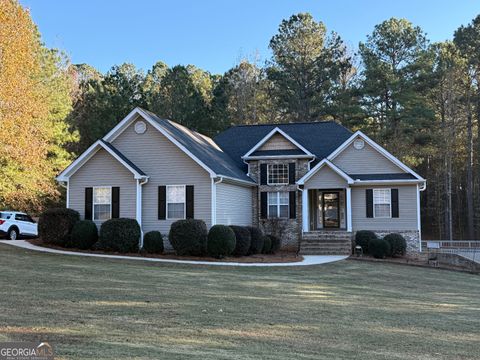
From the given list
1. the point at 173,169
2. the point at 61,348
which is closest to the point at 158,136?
the point at 173,169

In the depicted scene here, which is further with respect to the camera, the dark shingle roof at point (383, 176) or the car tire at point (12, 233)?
the car tire at point (12, 233)

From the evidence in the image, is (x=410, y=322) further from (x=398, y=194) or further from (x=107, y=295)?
(x=398, y=194)

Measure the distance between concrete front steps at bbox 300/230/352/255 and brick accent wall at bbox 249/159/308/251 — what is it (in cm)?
86

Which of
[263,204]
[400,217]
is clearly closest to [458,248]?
[400,217]

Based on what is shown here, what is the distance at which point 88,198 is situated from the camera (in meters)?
22.3

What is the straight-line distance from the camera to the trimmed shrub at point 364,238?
23223 millimetres

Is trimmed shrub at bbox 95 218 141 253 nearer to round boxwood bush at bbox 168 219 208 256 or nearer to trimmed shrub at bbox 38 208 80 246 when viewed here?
trimmed shrub at bbox 38 208 80 246

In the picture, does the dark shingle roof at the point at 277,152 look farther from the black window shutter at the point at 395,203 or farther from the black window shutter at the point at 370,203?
the black window shutter at the point at 395,203

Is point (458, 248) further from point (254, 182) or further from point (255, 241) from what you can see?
point (255, 241)

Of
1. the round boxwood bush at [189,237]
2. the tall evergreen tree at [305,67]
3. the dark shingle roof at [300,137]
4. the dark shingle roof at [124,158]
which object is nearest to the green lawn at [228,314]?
the round boxwood bush at [189,237]

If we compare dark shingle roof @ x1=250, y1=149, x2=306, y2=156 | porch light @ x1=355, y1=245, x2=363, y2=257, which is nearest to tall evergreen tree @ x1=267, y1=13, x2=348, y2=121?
dark shingle roof @ x1=250, y1=149, x2=306, y2=156

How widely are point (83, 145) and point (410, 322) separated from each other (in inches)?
1383

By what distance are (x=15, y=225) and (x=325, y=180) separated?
608 inches

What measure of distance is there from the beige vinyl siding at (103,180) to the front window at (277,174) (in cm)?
739
